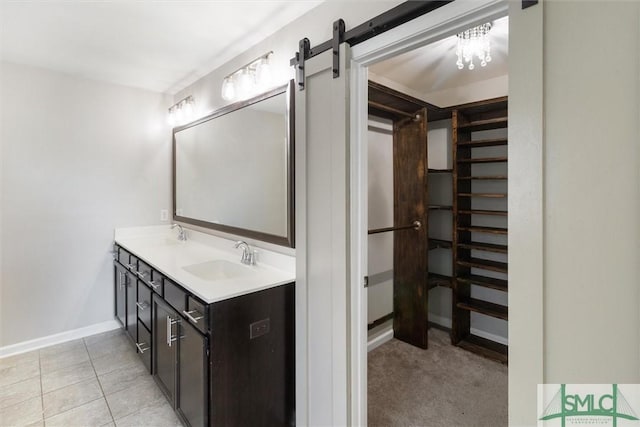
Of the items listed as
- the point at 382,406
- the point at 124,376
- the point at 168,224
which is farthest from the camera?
the point at 168,224

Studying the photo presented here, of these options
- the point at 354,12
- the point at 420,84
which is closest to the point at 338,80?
the point at 354,12

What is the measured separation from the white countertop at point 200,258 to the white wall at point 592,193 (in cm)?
126

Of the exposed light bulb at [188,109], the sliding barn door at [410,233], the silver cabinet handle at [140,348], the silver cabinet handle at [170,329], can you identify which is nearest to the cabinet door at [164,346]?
the silver cabinet handle at [170,329]

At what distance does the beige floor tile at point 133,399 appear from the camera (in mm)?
1990

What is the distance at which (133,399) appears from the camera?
2.09 m

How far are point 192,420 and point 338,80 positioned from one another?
1.87 metres

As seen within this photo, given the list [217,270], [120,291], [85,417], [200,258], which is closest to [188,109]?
[200,258]

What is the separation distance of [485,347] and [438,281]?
0.66 m

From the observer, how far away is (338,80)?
150 centimetres

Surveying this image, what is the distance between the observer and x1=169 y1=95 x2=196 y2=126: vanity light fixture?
9.63 feet

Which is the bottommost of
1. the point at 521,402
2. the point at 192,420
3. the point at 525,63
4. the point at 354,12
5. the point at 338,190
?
the point at 192,420

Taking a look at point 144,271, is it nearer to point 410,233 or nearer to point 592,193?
point 410,233

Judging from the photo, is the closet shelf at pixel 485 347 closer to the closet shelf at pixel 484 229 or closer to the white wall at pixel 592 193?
the closet shelf at pixel 484 229

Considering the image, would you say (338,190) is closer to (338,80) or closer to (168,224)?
(338,80)
